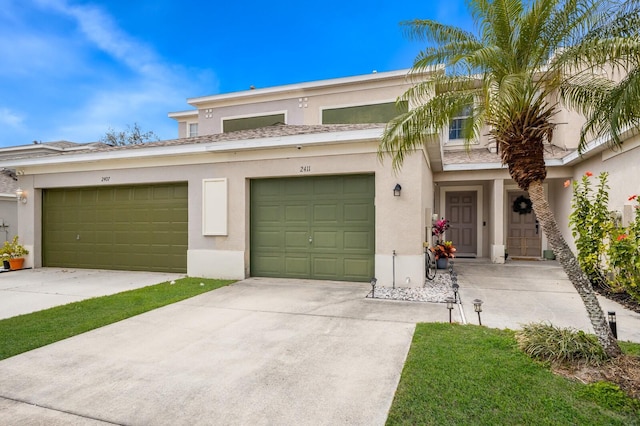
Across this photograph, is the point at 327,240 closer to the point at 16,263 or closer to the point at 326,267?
the point at 326,267

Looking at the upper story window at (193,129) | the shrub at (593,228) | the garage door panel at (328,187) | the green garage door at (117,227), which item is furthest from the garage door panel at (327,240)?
the upper story window at (193,129)

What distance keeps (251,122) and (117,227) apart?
717cm

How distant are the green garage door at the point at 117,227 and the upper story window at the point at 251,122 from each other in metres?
6.22

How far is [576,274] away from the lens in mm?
3529

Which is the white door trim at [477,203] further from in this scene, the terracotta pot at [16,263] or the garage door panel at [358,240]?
the terracotta pot at [16,263]

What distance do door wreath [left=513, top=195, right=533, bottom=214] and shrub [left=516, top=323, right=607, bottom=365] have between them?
9861mm

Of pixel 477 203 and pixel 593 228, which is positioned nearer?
pixel 593 228

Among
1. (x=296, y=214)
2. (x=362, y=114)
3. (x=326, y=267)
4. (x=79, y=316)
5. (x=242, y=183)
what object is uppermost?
(x=362, y=114)

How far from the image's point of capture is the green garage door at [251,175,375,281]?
7.78 m

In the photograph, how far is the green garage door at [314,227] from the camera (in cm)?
778

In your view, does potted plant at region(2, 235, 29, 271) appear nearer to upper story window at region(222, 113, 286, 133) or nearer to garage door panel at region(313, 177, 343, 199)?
upper story window at region(222, 113, 286, 133)

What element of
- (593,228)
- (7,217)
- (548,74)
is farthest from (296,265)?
(7,217)

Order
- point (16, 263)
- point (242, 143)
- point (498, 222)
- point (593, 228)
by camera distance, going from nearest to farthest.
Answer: point (593, 228), point (242, 143), point (16, 263), point (498, 222)

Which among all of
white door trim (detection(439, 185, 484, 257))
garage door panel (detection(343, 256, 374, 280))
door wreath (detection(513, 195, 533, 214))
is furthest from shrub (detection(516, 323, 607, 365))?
door wreath (detection(513, 195, 533, 214))
